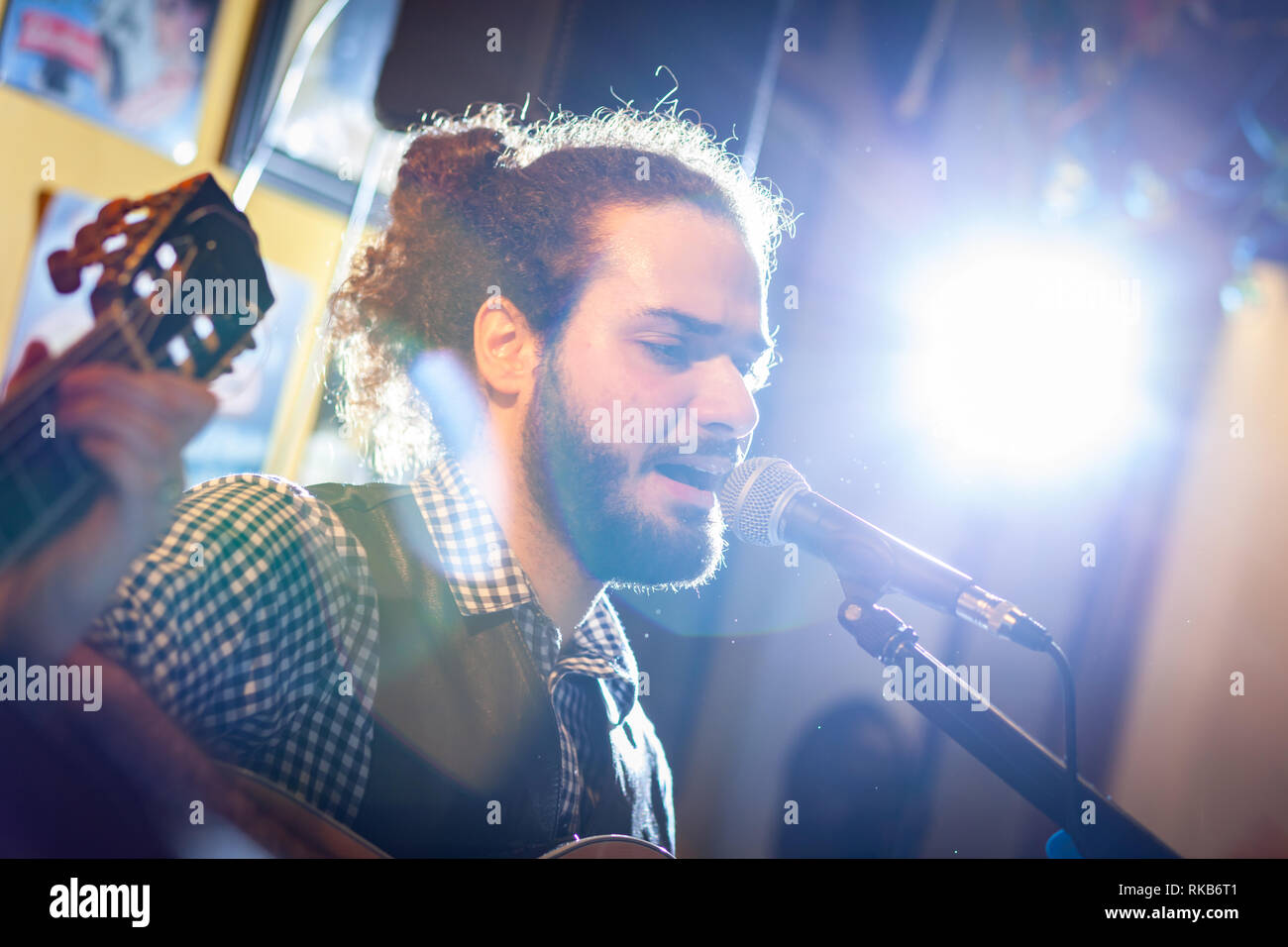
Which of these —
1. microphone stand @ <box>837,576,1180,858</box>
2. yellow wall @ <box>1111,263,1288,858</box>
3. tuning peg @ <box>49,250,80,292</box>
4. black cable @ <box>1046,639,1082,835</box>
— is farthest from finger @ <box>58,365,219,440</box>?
yellow wall @ <box>1111,263,1288,858</box>

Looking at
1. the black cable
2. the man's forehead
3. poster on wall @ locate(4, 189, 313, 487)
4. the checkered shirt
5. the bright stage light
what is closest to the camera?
the checkered shirt

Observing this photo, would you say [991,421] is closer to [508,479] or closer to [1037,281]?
[1037,281]

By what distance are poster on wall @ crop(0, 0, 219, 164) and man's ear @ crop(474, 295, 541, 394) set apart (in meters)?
0.99

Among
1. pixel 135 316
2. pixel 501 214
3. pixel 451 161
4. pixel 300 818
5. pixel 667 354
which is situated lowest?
pixel 300 818

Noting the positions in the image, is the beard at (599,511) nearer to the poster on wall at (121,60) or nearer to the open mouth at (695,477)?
the open mouth at (695,477)

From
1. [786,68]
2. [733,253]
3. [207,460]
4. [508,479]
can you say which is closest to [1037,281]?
[786,68]

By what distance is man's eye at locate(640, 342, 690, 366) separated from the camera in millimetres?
1432

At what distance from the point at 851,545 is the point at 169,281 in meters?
0.92

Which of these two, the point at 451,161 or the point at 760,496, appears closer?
the point at 760,496

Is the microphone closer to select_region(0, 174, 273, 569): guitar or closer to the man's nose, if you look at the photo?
the man's nose

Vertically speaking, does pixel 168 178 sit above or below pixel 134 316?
above

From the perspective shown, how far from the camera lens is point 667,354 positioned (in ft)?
4.71

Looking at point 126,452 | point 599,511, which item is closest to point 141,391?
point 126,452

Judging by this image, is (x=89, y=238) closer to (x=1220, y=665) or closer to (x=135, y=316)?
(x=135, y=316)
